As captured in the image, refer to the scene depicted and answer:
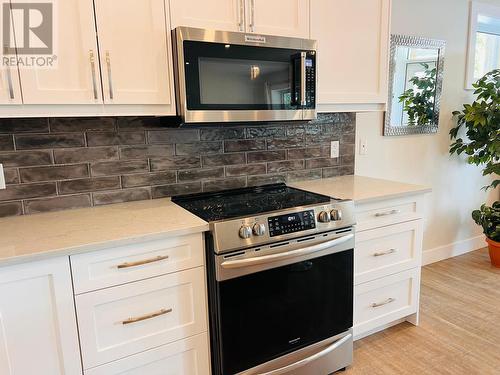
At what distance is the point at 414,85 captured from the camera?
2.84 meters

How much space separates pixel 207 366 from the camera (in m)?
1.59

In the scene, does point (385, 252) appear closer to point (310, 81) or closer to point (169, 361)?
point (310, 81)

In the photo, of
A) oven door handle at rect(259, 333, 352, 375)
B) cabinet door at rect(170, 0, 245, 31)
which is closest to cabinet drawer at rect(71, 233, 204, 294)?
oven door handle at rect(259, 333, 352, 375)

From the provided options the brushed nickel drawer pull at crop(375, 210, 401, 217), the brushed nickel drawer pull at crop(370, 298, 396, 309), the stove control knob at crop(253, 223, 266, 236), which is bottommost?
the brushed nickel drawer pull at crop(370, 298, 396, 309)

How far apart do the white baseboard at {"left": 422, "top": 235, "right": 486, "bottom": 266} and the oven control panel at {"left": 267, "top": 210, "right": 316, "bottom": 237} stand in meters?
2.10

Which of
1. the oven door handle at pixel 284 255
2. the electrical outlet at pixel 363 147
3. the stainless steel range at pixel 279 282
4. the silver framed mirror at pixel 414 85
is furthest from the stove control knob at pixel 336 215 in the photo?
the silver framed mirror at pixel 414 85

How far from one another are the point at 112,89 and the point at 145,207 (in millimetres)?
591

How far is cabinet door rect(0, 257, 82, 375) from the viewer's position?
1188mm

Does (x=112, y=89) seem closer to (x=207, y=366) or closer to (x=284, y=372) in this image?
(x=207, y=366)

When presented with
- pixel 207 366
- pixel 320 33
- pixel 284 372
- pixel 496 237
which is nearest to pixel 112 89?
pixel 320 33

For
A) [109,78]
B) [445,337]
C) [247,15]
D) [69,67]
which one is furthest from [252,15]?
[445,337]

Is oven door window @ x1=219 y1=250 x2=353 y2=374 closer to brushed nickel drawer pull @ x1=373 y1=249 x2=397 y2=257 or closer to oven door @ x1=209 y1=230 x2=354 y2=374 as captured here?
oven door @ x1=209 y1=230 x2=354 y2=374

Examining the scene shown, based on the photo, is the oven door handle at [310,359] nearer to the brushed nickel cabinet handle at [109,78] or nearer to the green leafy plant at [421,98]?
the brushed nickel cabinet handle at [109,78]

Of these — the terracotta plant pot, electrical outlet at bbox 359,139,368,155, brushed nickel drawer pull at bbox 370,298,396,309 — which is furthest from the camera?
the terracotta plant pot
